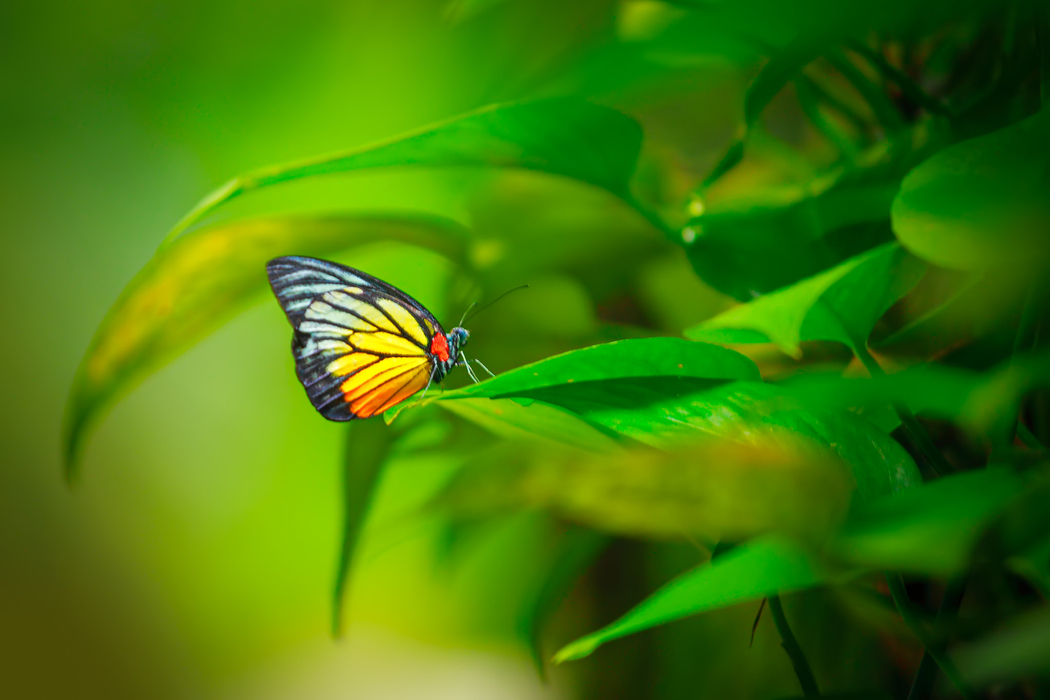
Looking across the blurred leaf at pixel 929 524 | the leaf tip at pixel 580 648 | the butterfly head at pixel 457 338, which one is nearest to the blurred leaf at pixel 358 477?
the butterfly head at pixel 457 338

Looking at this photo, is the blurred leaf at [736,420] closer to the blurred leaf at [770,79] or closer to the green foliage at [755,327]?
the green foliage at [755,327]

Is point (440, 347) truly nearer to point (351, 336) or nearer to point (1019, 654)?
point (351, 336)

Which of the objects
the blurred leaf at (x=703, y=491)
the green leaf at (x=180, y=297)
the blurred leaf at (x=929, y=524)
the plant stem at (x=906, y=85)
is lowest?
the blurred leaf at (x=929, y=524)

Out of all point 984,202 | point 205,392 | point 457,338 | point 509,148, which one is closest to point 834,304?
point 984,202

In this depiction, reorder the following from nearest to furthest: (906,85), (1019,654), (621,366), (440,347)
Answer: (1019,654), (621,366), (906,85), (440,347)

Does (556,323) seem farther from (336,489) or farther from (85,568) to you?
(85,568)

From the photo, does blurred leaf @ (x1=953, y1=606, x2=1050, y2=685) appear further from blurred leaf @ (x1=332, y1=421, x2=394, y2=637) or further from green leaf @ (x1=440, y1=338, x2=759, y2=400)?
blurred leaf @ (x1=332, y1=421, x2=394, y2=637)
